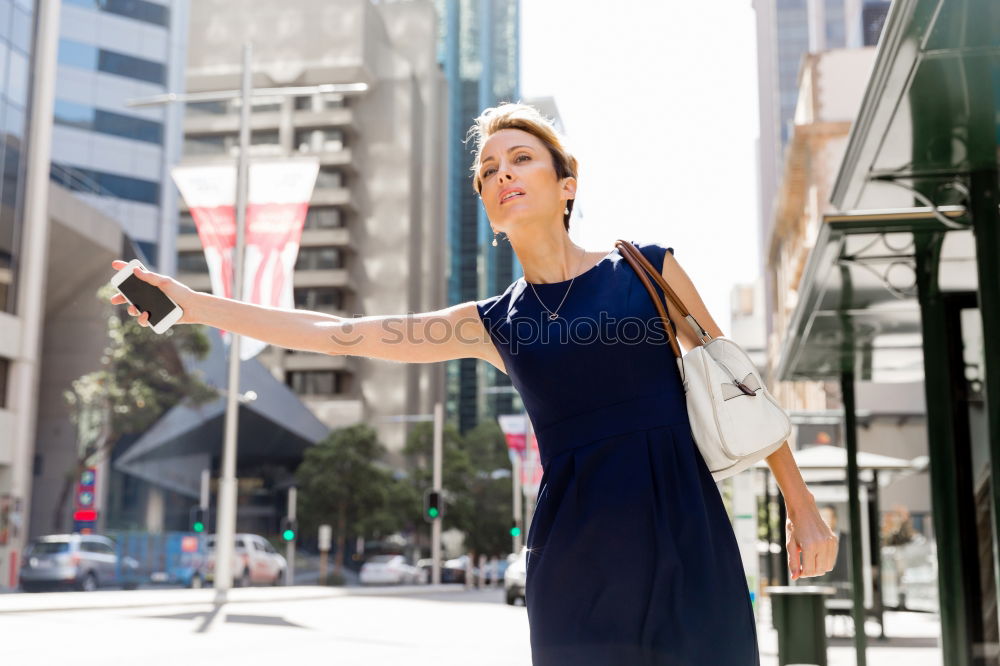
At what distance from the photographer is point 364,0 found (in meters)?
88.3

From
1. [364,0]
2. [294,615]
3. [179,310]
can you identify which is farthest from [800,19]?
[179,310]

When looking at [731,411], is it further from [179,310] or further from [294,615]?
[294,615]

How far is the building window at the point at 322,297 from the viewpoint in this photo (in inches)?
3319

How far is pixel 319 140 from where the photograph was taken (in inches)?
3423

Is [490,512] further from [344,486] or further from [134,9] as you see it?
[134,9]

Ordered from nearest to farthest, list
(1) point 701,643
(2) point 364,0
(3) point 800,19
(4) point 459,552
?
1. (1) point 701,643
2. (4) point 459,552
3. (2) point 364,0
4. (3) point 800,19

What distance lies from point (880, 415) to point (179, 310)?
33454 millimetres

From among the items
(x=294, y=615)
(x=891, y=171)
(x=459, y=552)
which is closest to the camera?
(x=891, y=171)

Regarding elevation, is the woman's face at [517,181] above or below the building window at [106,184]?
below

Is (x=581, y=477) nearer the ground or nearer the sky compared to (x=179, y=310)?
nearer the ground

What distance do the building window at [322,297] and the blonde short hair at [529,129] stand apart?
8195cm

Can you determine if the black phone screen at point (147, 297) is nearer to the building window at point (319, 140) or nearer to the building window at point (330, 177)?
the building window at point (330, 177)

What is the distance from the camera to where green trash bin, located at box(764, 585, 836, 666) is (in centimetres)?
962

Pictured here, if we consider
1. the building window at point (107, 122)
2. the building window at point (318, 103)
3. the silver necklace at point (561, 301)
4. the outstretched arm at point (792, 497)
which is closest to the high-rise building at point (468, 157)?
the building window at point (318, 103)
